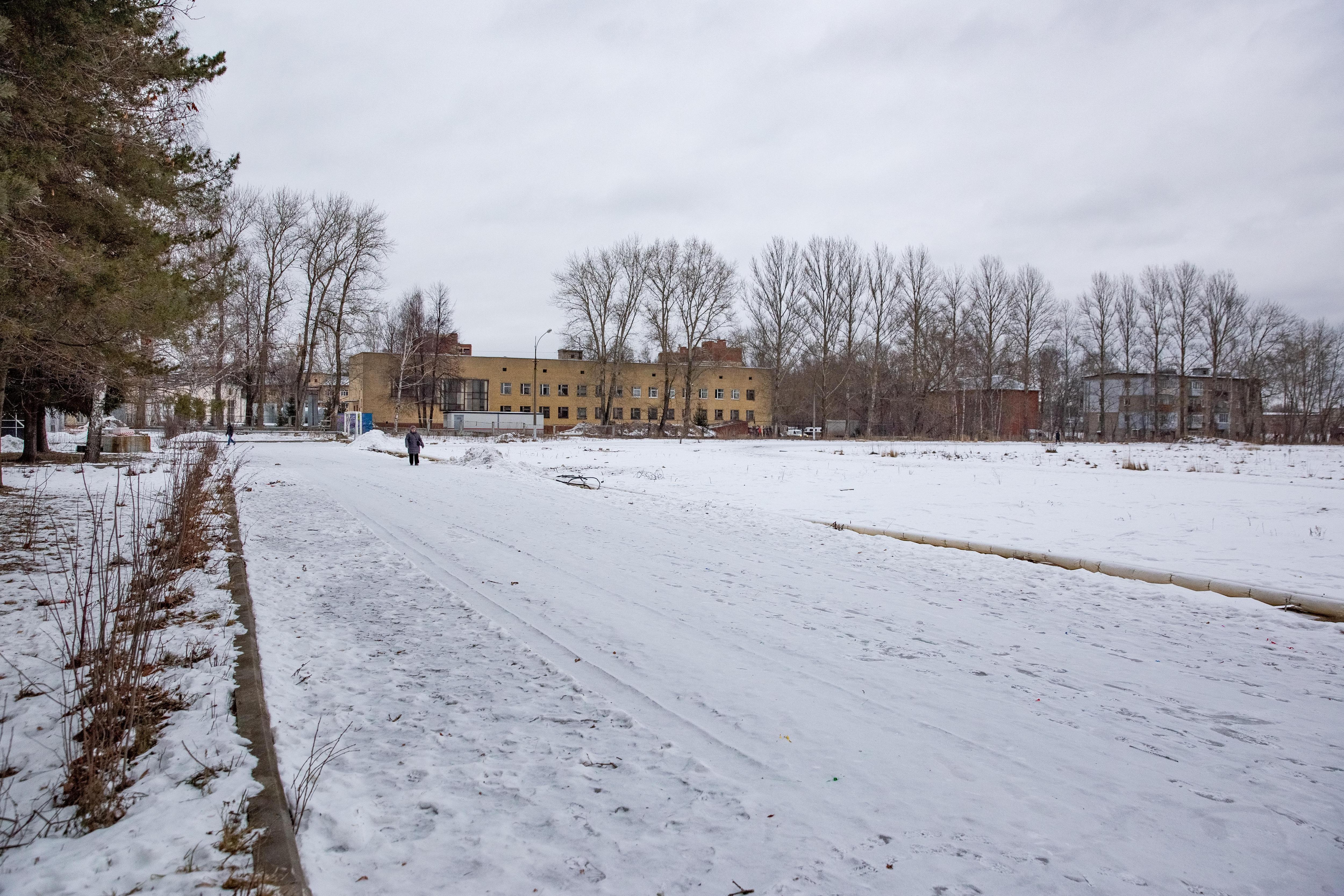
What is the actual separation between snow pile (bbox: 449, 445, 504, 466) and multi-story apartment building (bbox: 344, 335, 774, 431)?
4272 centimetres

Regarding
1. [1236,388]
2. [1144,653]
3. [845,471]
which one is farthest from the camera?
[1236,388]

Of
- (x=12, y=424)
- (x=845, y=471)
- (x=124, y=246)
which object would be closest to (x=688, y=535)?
(x=124, y=246)

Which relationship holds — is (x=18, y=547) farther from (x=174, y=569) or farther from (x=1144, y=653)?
(x=1144, y=653)

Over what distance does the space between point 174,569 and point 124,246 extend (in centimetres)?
660

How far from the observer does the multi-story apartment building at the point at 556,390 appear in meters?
75.6

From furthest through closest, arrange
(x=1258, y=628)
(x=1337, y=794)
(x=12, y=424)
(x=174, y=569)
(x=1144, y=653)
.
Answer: (x=12, y=424) → (x=174, y=569) → (x=1258, y=628) → (x=1144, y=653) → (x=1337, y=794)

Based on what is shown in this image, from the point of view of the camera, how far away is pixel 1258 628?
602cm

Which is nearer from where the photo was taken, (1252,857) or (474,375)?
(1252,857)

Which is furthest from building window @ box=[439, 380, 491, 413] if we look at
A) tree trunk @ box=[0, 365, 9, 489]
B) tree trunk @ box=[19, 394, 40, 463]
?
tree trunk @ box=[0, 365, 9, 489]

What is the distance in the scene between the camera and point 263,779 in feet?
10.3

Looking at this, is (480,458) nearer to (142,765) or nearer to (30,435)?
(30,435)

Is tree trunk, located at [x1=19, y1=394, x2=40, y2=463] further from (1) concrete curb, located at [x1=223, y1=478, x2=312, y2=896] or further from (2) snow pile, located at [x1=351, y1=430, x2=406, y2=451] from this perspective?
(1) concrete curb, located at [x1=223, y1=478, x2=312, y2=896]

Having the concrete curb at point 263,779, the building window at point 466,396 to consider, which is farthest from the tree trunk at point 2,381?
the building window at point 466,396

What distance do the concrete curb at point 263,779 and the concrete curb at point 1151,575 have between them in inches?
310
